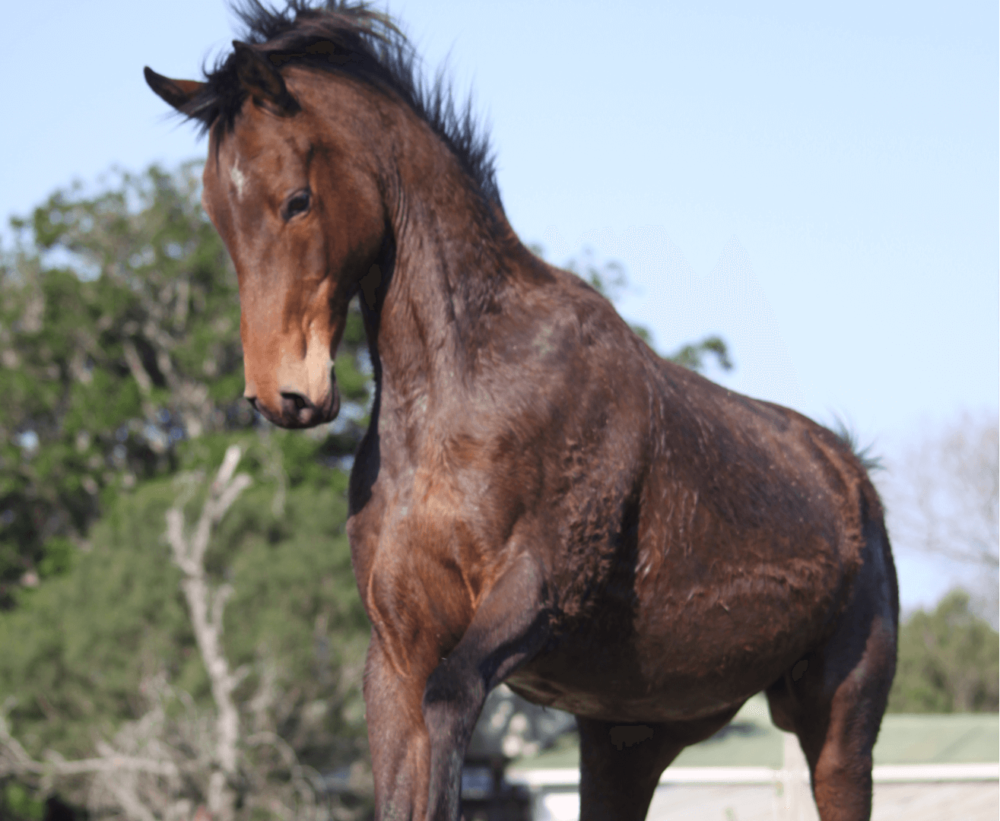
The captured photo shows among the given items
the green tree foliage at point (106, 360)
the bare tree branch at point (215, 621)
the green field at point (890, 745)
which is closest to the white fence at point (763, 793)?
the green field at point (890, 745)

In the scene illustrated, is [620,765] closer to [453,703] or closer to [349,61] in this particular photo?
[453,703]

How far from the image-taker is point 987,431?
28.0 metres

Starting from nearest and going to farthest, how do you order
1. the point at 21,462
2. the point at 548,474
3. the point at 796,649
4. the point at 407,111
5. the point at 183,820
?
the point at 548,474 < the point at 407,111 < the point at 796,649 < the point at 183,820 < the point at 21,462

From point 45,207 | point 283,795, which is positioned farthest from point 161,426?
point 283,795

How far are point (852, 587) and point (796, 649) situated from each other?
31 centimetres

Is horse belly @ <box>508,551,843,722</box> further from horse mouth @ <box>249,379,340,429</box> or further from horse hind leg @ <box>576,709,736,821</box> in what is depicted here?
horse mouth @ <box>249,379,340,429</box>

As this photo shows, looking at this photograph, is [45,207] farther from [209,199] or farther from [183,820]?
[209,199]

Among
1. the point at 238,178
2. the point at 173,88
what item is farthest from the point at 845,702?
the point at 173,88

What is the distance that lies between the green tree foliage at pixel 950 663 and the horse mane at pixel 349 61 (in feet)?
104

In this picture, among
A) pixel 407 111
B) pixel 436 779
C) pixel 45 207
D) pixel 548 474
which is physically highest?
pixel 45 207

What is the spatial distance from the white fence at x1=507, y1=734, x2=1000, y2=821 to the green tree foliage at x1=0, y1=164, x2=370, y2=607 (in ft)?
31.2

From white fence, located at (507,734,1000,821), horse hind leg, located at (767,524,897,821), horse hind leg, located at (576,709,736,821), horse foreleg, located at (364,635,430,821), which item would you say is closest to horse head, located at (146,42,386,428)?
horse foreleg, located at (364,635,430,821)

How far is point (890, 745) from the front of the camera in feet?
73.0

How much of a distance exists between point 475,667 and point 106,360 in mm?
30548
